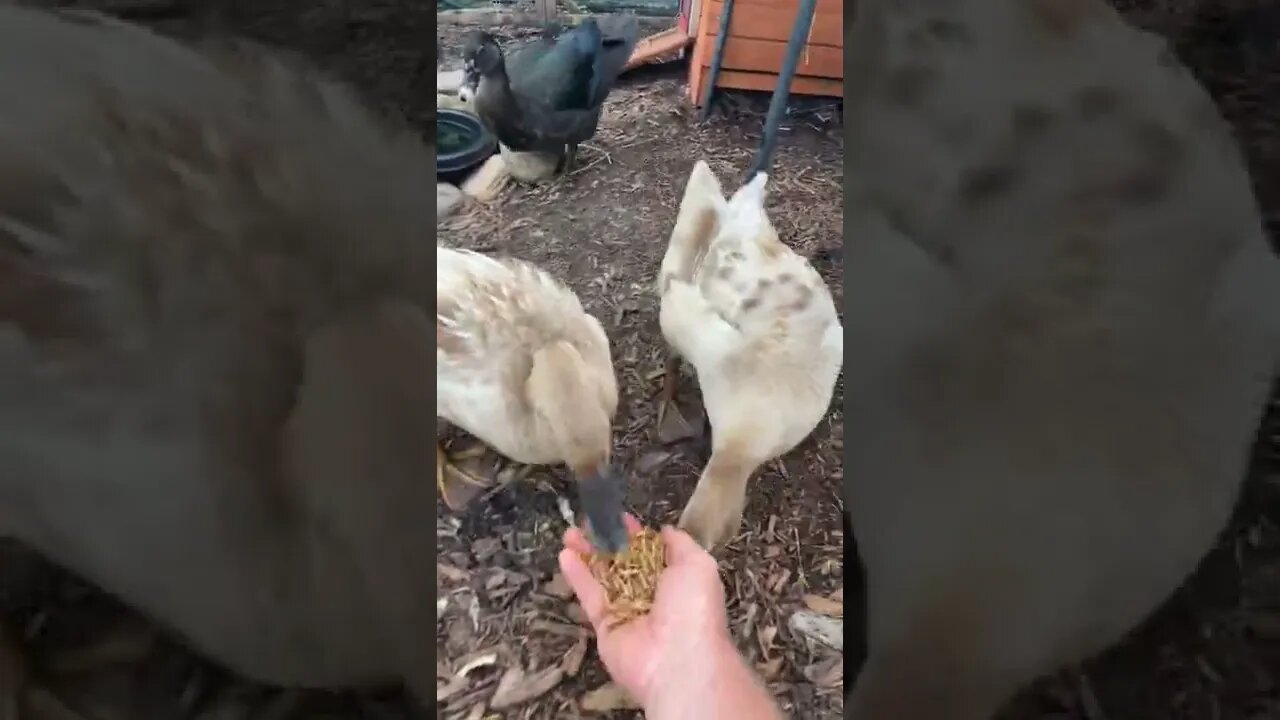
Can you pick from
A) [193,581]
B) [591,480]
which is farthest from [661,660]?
[193,581]

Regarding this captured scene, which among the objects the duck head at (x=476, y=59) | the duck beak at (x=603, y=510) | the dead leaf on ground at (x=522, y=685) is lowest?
the dead leaf on ground at (x=522, y=685)

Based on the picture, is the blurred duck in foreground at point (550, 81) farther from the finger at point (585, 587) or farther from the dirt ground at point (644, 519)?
the finger at point (585, 587)

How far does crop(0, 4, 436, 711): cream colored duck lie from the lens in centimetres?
41

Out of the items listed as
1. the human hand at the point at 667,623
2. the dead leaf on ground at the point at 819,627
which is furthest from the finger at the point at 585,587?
the dead leaf on ground at the point at 819,627

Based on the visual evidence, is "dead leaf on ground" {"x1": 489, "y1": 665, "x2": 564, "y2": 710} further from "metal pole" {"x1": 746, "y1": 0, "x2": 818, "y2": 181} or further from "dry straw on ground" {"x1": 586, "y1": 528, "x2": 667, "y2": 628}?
"metal pole" {"x1": 746, "y1": 0, "x2": 818, "y2": 181}

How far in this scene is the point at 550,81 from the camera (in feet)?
2.20

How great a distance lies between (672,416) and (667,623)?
0.55 feet

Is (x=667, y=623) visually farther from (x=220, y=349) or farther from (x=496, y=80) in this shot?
(x=496, y=80)

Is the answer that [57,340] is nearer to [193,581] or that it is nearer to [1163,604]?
[193,581]

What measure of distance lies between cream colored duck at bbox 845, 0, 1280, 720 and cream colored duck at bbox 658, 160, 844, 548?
110 mm

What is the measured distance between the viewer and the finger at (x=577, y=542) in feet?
1.85

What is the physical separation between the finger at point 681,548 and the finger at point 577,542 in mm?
46

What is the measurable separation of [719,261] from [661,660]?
0.28 metres

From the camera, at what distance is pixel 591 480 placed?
58 centimetres
